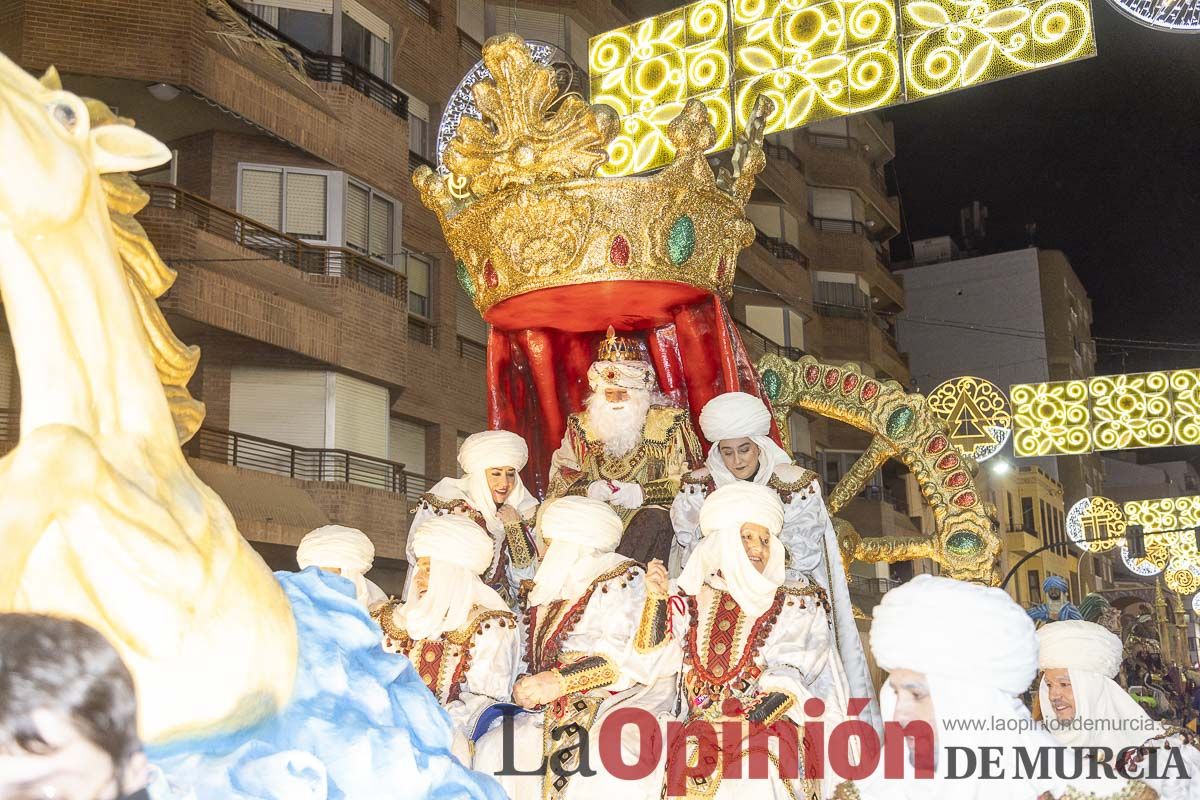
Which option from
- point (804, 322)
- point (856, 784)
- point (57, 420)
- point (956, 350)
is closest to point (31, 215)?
point (57, 420)

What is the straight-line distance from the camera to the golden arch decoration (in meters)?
7.34

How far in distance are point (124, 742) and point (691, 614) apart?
3872 millimetres

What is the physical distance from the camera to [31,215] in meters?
2.23

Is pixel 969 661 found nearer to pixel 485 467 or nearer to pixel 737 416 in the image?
pixel 737 416

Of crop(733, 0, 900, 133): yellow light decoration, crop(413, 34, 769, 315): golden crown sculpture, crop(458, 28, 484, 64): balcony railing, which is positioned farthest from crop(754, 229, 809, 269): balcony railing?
crop(413, 34, 769, 315): golden crown sculpture

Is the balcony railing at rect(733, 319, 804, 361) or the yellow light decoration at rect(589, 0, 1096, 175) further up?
the balcony railing at rect(733, 319, 804, 361)

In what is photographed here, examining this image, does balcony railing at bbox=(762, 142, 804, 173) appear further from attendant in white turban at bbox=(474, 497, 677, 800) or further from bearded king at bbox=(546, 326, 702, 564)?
attendant in white turban at bbox=(474, 497, 677, 800)

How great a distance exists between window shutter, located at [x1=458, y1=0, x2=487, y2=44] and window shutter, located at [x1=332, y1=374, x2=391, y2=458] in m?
6.54

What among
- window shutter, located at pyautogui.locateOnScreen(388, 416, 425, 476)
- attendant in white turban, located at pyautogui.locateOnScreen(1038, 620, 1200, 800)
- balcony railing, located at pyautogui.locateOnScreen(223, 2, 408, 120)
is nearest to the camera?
attendant in white turban, located at pyautogui.locateOnScreen(1038, 620, 1200, 800)

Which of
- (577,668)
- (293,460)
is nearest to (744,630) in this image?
(577,668)

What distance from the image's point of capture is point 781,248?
29.4 m

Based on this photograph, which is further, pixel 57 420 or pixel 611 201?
pixel 611 201

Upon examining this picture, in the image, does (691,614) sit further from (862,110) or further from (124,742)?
(862,110)

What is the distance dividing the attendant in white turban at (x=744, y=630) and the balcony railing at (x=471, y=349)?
14742 mm
